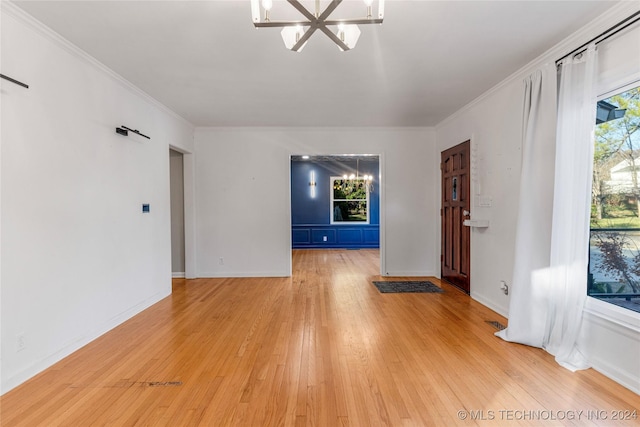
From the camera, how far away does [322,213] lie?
Answer: 30.9 feet

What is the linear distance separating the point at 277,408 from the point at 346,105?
11.7 feet

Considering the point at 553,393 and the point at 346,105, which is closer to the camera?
the point at 553,393

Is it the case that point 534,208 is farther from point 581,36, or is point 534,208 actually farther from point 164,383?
point 164,383

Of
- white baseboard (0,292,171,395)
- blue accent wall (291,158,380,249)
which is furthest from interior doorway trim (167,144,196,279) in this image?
blue accent wall (291,158,380,249)

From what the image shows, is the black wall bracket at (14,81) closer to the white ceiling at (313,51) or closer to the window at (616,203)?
the white ceiling at (313,51)

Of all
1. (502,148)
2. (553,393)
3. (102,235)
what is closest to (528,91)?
(502,148)

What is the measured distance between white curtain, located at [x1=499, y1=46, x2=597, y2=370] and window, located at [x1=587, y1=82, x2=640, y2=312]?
0.16 meters

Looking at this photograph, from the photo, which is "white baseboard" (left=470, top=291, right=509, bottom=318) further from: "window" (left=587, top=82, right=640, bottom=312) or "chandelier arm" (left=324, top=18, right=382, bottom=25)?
"chandelier arm" (left=324, top=18, right=382, bottom=25)

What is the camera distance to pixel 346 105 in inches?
164

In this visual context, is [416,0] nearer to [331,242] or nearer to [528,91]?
[528,91]

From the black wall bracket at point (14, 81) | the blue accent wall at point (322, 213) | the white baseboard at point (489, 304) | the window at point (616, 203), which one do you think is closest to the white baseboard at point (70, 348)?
the black wall bracket at point (14, 81)

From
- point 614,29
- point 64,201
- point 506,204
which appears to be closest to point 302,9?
point 614,29

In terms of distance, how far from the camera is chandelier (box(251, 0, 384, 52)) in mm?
1672

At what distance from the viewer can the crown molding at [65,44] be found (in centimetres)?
212
